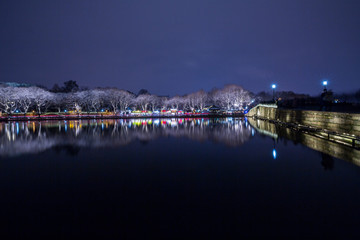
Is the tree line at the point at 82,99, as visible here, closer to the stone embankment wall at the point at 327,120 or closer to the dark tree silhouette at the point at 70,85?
the dark tree silhouette at the point at 70,85

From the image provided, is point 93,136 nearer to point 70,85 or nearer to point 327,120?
point 327,120

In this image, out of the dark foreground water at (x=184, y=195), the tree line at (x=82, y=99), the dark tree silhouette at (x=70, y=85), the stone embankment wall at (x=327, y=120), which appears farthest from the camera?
→ the dark tree silhouette at (x=70, y=85)

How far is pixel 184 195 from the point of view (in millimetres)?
6172

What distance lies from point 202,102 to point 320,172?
70.7m

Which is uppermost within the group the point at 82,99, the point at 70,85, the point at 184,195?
the point at 70,85

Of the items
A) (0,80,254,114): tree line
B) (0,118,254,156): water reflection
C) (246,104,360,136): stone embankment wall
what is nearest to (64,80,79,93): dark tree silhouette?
(0,80,254,114): tree line

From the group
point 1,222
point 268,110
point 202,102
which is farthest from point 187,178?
point 202,102

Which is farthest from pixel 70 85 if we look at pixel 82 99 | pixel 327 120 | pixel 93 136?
pixel 327 120

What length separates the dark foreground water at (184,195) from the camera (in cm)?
454

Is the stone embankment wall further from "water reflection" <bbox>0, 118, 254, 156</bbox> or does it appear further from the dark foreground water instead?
"water reflection" <bbox>0, 118, 254, 156</bbox>

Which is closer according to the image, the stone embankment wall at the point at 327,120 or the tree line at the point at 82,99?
the stone embankment wall at the point at 327,120

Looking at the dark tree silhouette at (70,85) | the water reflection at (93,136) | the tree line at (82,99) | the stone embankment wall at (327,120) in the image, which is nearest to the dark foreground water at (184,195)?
the stone embankment wall at (327,120)

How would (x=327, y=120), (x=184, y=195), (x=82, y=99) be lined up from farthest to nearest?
1. (x=82, y=99)
2. (x=327, y=120)
3. (x=184, y=195)

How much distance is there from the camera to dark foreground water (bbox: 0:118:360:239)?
4535 millimetres
